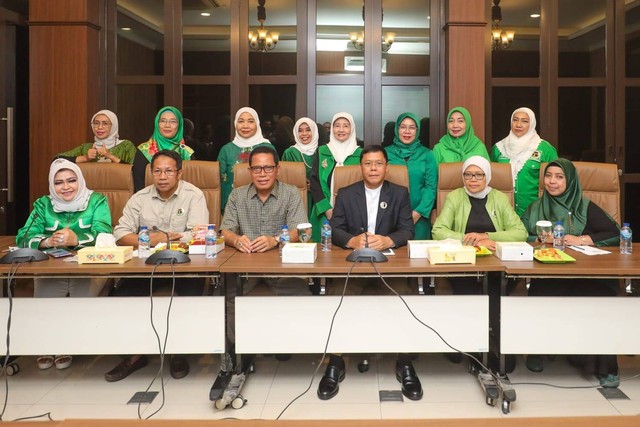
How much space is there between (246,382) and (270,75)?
107 inches

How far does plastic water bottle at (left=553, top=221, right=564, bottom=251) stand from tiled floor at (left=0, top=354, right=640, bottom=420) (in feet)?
2.06

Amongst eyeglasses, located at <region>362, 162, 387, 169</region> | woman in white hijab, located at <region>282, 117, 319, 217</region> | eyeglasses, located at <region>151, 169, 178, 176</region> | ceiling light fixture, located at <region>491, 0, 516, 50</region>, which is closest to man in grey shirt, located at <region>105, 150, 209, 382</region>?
eyeglasses, located at <region>151, 169, 178, 176</region>

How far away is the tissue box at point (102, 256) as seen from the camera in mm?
2312

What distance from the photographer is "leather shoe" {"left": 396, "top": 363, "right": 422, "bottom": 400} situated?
2385 mm

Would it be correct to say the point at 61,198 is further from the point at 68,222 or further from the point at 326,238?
the point at 326,238

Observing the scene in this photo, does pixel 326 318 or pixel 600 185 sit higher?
pixel 600 185

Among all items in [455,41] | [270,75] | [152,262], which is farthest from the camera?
[270,75]

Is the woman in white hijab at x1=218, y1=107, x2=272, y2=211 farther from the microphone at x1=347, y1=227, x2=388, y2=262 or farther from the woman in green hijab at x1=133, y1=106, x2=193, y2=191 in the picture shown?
the microphone at x1=347, y1=227, x2=388, y2=262

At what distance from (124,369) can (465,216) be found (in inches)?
77.2

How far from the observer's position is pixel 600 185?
10.3 feet

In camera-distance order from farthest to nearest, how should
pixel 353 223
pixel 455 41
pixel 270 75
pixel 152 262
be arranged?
pixel 270 75 < pixel 455 41 < pixel 353 223 < pixel 152 262

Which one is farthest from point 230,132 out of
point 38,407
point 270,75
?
point 38,407

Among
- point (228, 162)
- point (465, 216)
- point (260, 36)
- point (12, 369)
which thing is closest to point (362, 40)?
point (260, 36)

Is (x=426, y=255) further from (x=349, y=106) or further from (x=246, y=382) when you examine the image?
(x=349, y=106)
